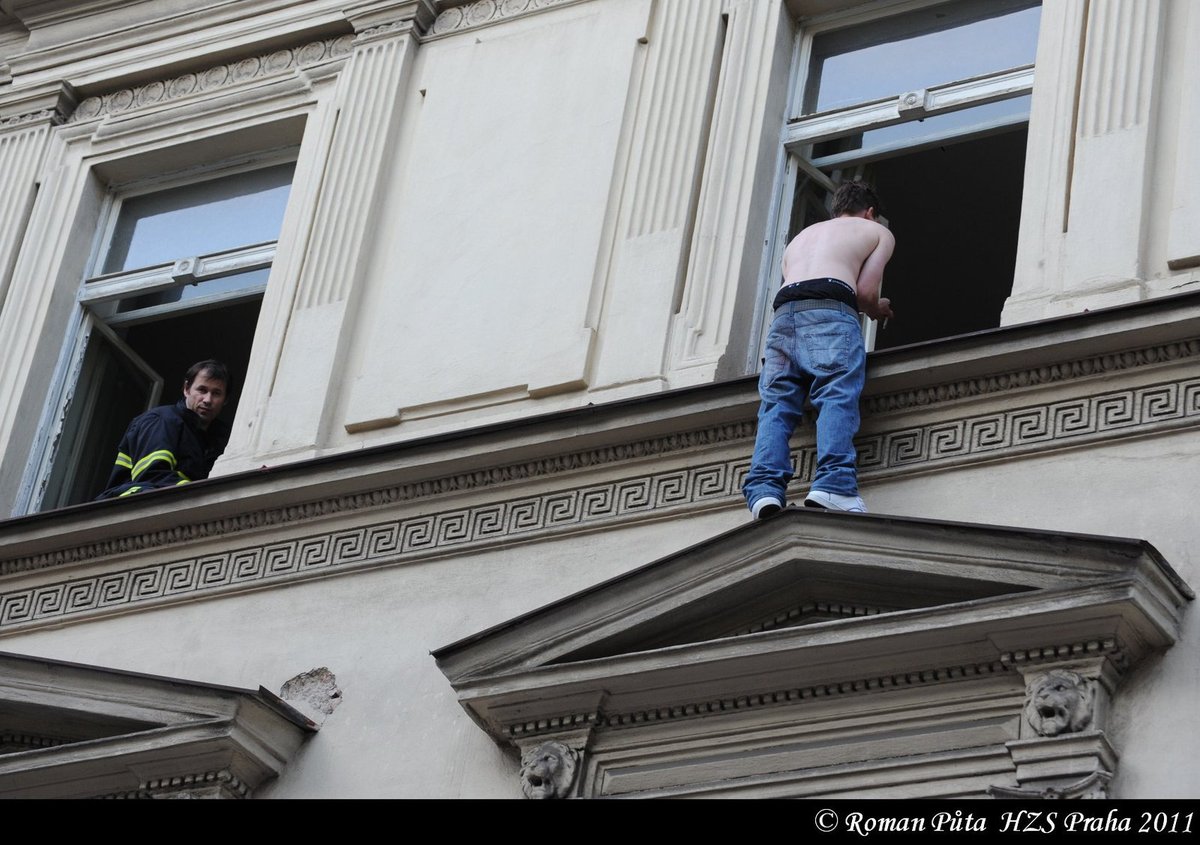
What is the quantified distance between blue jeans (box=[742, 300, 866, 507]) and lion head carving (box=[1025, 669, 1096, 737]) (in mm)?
1216

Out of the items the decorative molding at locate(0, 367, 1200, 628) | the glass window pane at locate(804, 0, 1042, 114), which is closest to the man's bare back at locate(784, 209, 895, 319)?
the decorative molding at locate(0, 367, 1200, 628)

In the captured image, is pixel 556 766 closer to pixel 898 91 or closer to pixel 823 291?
pixel 823 291

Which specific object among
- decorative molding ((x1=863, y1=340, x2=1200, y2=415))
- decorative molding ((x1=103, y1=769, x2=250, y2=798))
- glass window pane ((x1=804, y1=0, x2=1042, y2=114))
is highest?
glass window pane ((x1=804, y1=0, x2=1042, y2=114))

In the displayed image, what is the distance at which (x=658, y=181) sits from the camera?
1166 centimetres

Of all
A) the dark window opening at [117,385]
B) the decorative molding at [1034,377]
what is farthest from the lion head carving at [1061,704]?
the dark window opening at [117,385]

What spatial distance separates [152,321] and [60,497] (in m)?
1.22

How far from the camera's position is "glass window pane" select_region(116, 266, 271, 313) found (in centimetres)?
1330

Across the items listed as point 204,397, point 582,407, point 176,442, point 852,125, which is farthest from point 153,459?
point 852,125

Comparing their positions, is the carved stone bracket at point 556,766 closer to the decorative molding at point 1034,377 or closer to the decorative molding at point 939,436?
the decorative molding at point 939,436

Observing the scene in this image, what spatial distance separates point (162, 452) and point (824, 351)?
12.2ft

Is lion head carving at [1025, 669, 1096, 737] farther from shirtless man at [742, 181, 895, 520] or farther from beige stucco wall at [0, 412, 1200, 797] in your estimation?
shirtless man at [742, 181, 895, 520]

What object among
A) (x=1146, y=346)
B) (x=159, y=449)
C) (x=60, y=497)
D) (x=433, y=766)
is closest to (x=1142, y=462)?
(x=1146, y=346)

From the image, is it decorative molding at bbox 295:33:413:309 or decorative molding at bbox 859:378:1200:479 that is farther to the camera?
decorative molding at bbox 295:33:413:309

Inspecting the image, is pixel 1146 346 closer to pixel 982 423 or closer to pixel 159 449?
pixel 982 423
